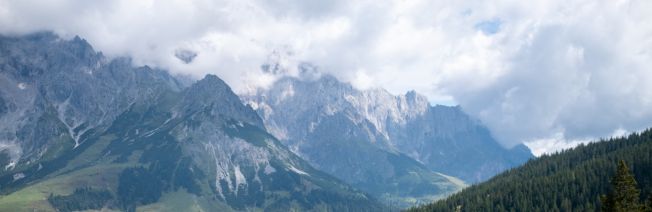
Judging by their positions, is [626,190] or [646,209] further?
[646,209]

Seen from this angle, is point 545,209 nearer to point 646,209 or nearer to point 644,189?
point 644,189

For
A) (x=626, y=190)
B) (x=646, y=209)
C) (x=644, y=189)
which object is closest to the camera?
(x=626, y=190)

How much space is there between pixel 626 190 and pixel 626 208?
7.81 feet

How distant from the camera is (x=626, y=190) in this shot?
258 ft

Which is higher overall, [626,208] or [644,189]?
[644,189]

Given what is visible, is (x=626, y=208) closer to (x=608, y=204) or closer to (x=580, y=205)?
(x=608, y=204)

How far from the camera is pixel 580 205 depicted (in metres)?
195

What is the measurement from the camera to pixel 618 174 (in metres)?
78.8

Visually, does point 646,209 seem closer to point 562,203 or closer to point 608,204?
point 608,204

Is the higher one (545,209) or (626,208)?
(545,209)

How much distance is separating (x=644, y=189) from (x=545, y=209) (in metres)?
31.1

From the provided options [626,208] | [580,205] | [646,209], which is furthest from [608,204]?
[580,205]

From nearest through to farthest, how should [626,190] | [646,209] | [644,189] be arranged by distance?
[626,190] < [646,209] < [644,189]

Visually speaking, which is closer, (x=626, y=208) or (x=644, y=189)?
(x=626, y=208)
